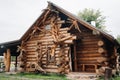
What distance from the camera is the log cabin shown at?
1639 centimetres

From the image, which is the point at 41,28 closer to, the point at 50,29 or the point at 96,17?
the point at 50,29

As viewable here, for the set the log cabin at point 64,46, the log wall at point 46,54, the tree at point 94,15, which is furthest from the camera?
the tree at point 94,15

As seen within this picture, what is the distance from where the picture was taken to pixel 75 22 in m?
16.5

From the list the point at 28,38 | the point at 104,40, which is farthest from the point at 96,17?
the point at 104,40

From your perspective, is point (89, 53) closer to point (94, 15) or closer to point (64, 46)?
point (64, 46)

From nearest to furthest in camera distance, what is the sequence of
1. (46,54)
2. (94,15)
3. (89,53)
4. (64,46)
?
(89,53) < (64,46) < (46,54) < (94,15)

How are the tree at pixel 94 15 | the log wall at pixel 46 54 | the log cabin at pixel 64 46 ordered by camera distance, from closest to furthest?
the log cabin at pixel 64 46, the log wall at pixel 46 54, the tree at pixel 94 15

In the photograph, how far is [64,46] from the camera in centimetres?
1733

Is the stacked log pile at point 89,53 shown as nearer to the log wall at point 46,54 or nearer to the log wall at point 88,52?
the log wall at point 88,52

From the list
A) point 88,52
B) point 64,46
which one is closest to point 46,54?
point 64,46

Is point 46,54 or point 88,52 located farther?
point 46,54

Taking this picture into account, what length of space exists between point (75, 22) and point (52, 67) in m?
4.46

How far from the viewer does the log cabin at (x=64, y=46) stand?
16.4 metres

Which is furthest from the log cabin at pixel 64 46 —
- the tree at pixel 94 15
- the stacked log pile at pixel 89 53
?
the tree at pixel 94 15
